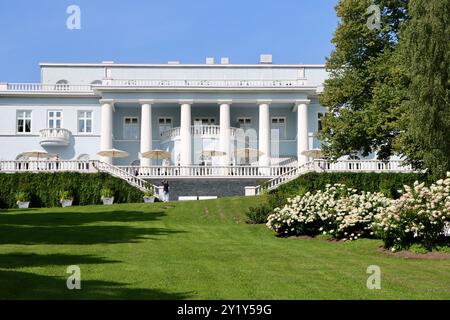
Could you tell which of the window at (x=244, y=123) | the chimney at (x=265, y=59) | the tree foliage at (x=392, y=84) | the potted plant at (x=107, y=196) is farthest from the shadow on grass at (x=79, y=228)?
the chimney at (x=265, y=59)

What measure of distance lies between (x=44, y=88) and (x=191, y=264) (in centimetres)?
5435

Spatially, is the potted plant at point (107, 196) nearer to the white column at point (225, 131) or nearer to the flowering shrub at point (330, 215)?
the flowering shrub at point (330, 215)

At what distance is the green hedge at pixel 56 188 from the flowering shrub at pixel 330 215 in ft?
60.8

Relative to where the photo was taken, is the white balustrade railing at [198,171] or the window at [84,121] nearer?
the white balustrade railing at [198,171]

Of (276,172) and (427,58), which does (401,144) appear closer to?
(427,58)

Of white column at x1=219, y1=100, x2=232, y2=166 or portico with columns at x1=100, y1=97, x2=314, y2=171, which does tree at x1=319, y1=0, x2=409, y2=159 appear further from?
white column at x1=219, y1=100, x2=232, y2=166

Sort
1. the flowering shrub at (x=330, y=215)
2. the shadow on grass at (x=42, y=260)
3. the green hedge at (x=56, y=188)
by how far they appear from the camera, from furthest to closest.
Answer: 1. the green hedge at (x=56, y=188)
2. the flowering shrub at (x=330, y=215)
3. the shadow on grass at (x=42, y=260)

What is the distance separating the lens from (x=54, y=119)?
6512 cm

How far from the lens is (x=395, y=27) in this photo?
39.3 m

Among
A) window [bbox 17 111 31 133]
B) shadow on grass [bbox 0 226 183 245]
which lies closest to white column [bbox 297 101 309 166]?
window [bbox 17 111 31 133]

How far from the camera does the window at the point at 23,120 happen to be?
6456 centimetres

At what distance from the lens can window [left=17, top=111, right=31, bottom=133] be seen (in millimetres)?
64562

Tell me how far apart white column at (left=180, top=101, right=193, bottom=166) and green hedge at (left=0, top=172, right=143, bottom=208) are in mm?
16809
